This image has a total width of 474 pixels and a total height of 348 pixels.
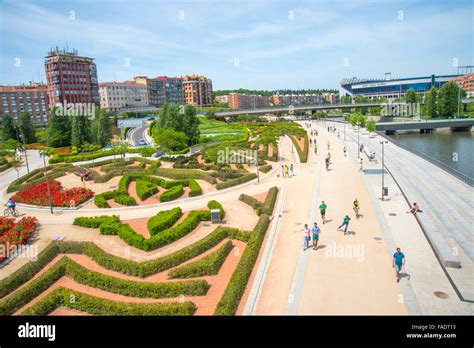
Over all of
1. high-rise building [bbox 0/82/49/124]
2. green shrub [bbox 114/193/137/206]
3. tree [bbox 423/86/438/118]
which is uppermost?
high-rise building [bbox 0/82/49/124]

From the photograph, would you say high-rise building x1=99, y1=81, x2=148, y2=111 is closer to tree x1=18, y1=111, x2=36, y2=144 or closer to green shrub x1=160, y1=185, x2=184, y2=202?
tree x1=18, y1=111, x2=36, y2=144

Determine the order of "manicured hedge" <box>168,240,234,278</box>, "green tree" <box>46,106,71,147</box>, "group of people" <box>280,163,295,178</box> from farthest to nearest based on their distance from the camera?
1. "green tree" <box>46,106,71,147</box>
2. "group of people" <box>280,163,295,178</box>
3. "manicured hedge" <box>168,240,234,278</box>

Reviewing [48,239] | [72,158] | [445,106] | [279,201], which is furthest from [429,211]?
[445,106]

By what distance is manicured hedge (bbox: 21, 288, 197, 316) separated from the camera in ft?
39.2

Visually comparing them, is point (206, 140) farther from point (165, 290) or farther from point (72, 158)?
point (165, 290)

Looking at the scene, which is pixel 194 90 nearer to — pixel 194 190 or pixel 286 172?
pixel 286 172

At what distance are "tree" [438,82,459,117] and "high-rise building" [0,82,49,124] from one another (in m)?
120

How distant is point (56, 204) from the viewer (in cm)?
2667

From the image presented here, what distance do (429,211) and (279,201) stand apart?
10053 mm

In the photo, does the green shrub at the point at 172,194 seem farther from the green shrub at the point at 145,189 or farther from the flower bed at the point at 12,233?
the flower bed at the point at 12,233

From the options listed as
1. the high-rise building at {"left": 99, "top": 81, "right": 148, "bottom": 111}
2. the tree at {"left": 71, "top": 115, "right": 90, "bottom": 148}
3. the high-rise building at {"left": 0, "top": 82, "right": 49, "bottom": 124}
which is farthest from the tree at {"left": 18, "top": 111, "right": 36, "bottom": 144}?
the high-rise building at {"left": 99, "top": 81, "right": 148, "bottom": 111}

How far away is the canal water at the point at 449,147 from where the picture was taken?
42594mm
